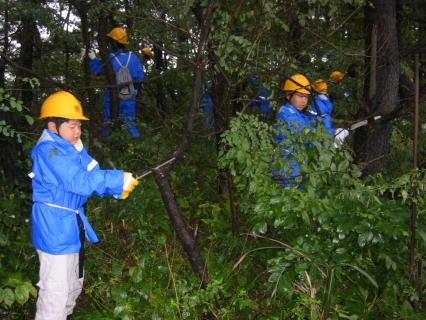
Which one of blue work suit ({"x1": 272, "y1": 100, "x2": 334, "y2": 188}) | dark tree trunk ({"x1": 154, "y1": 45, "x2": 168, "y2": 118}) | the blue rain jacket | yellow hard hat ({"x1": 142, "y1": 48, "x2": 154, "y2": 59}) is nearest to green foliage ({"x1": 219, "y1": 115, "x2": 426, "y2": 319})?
blue work suit ({"x1": 272, "y1": 100, "x2": 334, "y2": 188})

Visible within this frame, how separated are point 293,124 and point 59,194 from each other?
1968mm

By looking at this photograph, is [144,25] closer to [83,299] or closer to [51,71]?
[83,299]

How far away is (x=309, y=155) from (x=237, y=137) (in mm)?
648

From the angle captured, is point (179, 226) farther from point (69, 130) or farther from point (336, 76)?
point (336, 76)

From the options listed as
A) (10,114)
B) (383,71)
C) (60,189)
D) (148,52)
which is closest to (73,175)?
(60,189)

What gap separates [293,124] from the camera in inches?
139

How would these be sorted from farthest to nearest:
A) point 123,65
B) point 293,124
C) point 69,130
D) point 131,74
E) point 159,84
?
1. point 159,84
2. point 131,74
3. point 123,65
4. point 293,124
5. point 69,130

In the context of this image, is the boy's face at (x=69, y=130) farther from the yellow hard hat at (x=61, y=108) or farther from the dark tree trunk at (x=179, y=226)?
the dark tree trunk at (x=179, y=226)

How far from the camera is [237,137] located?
3.09m

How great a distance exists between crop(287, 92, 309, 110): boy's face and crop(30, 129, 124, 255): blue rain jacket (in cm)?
238

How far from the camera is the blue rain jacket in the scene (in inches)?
108

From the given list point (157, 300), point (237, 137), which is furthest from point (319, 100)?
point (157, 300)

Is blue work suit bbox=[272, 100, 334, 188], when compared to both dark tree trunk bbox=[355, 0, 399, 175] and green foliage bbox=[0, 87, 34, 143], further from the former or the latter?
green foliage bbox=[0, 87, 34, 143]

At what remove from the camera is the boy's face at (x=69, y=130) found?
2949mm
